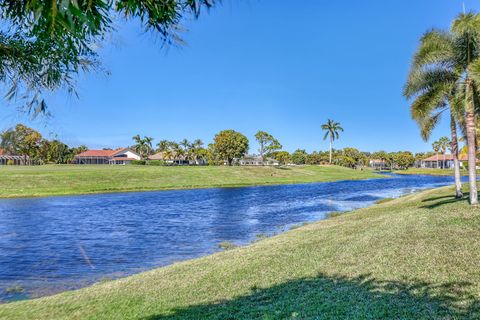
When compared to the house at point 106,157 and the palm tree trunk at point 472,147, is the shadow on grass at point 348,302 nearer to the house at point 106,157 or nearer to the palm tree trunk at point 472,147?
the palm tree trunk at point 472,147

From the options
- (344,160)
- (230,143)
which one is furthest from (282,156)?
(230,143)

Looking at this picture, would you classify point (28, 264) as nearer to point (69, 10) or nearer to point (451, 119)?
point (69, 10)

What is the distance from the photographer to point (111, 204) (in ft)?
146

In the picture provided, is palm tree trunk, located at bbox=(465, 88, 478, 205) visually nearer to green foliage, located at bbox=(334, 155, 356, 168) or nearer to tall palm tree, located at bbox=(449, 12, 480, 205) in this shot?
tall palm tree, located at bbox=(449, 12, 480, 205)

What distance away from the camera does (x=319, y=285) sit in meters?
9.26

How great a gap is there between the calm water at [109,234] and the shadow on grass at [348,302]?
29.1 ft

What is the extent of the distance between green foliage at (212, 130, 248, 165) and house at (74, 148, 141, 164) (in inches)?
1920

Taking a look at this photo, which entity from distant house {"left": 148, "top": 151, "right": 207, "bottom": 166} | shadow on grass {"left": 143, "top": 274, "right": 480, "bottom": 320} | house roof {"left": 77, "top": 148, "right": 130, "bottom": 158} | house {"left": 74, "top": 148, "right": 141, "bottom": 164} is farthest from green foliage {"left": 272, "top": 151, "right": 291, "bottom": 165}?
shadow on grass {"left": 143, "top": 274, "right": 480, "bottom": 320}

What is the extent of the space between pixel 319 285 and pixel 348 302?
1553 mm

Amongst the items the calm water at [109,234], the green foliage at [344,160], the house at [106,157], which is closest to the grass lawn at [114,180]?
the calm water at [109,234]

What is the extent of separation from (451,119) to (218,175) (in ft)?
216

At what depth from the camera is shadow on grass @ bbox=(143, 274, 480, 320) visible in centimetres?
693

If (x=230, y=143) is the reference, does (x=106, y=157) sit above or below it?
below

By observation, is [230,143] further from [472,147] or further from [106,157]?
[472,147]
